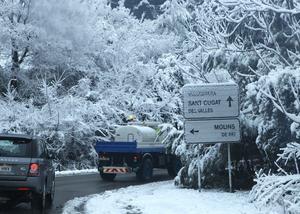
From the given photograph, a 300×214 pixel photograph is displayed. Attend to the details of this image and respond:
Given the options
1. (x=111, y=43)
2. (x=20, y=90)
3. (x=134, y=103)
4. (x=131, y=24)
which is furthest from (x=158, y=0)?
(x=20, y=90)

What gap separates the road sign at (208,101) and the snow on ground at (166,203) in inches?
87.3

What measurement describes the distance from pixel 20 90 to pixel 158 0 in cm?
2258

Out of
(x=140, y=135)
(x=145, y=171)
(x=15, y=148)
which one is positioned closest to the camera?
(x=15, y=148)

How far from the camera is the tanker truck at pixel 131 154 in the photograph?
21.4m

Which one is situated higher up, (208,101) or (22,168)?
(208,101)

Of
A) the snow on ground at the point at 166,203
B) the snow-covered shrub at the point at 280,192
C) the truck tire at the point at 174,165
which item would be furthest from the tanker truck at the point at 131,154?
the snow-covered shrub at the point at 280,192

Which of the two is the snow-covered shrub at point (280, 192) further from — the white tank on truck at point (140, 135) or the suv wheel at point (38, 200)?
the white tank on truck at point (140, 135)

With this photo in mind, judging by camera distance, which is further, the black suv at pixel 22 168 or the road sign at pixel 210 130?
the road sign at pixel 210 130

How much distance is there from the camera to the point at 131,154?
21.4 metres

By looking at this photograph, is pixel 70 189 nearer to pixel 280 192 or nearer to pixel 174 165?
pixel 174 165

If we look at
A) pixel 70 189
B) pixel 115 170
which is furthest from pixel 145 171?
pixel 70 189

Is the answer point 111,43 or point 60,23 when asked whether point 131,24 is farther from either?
point 60,23

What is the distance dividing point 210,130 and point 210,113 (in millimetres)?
475

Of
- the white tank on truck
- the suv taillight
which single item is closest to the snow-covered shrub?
the suv taillight
